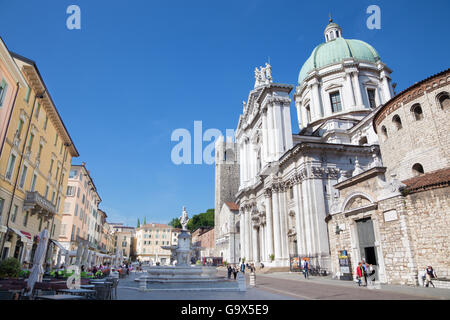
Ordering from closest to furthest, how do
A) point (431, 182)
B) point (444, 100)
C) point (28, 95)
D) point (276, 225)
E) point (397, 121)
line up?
point (431, 182) < point (444, 100) < point (28, 95) < point (397, 121) < point (276, 225)

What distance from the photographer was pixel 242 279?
13203 millimetres

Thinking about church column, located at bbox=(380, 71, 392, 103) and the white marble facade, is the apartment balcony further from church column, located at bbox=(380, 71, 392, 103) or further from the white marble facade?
church column, located at bbox=(380, 71, 392, 103)

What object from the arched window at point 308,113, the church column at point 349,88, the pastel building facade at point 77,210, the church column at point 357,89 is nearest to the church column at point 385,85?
the church column at point 357,89

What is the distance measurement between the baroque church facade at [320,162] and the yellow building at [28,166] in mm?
21727

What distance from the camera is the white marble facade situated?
96.1 feet

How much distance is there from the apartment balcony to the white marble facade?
2306cm

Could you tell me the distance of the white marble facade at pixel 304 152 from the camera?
2928cm

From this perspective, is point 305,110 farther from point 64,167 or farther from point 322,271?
point 64,167

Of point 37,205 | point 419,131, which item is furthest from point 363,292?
point 37,205

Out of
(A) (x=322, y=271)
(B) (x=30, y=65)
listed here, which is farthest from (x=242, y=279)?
(B) (x=30, y=65)

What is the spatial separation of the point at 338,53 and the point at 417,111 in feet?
103

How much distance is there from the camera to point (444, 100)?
57.7ft

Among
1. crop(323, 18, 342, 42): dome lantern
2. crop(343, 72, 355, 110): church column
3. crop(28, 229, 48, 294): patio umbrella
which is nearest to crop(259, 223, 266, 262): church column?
crop(343, 72, 355, 110): church column

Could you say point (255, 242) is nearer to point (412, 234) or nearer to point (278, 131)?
point (278, 131)
